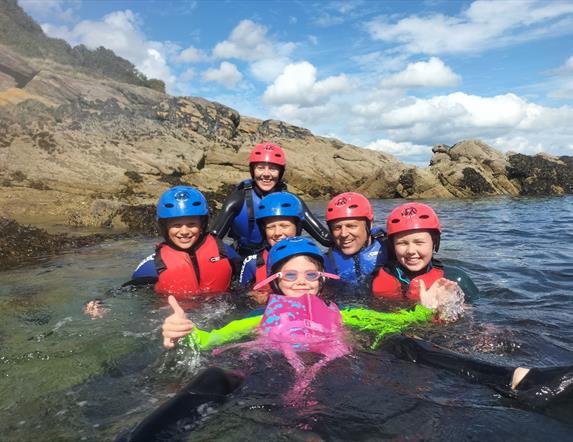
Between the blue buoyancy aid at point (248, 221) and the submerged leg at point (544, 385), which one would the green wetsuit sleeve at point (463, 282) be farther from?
the blue buoyancy aid at point (248, 221)

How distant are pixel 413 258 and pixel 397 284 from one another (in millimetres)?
459

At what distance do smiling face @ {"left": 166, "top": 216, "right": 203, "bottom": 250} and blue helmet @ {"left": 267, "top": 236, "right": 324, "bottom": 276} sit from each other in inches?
84.9

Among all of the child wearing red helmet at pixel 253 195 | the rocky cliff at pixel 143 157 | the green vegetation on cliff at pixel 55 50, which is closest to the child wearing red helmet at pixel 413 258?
the child wearing red helmet at pixel 253 195

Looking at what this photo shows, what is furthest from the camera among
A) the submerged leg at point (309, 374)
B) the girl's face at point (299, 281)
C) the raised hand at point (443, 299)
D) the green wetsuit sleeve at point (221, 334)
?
Result: the raised hand at point (443, 299)

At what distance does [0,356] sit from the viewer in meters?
4.87

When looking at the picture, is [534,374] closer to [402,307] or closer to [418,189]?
[402,307]

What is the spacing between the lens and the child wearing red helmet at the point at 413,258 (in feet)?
20.6

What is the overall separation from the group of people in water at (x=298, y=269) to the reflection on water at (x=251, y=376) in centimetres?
27

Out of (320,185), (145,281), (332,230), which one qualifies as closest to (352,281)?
(332,230)

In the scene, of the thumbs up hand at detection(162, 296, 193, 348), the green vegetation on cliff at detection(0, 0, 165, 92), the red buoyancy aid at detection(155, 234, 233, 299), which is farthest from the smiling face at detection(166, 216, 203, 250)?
the green vegetation on cliff at detection(0, 0, 165, 92)

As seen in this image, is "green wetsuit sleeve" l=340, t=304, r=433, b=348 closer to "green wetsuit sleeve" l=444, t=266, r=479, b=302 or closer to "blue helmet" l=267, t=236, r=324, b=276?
"blue helmet" l=267, t=236, r=324, b=276

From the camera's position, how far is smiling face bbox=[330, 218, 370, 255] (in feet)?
24.5

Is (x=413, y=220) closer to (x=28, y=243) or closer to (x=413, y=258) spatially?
(x=413, y=258)

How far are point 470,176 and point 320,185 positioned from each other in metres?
11.5
